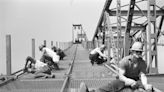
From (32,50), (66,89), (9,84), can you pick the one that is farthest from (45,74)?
(32,50)

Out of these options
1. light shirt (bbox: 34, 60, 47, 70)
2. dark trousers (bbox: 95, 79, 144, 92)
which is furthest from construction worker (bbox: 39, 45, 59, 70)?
dark trousers (bbox: 95, 79, 144, 92)

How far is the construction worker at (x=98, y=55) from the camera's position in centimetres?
1514

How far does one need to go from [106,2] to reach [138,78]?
16404mm

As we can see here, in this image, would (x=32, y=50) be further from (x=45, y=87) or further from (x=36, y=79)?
(x=45, y=87)

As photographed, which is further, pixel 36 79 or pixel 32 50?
Answer: pixel 32 50

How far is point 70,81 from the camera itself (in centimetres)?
1016

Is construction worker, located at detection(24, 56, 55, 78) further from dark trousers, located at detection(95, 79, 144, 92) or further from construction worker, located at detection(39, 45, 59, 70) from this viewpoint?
dark trousers, located at detection(95, 79, 144, 92)

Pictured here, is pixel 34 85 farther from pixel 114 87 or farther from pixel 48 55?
pixel 114 87

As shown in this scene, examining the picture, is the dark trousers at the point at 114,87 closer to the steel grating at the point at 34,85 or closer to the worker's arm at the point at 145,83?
the worker's arm at the point at 145,83

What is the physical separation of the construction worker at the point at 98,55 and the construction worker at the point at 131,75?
8.60 metres

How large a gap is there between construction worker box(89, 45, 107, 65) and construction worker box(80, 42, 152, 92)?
28.2ft

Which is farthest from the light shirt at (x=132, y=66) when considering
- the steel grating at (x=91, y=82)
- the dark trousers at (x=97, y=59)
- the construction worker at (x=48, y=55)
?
the dark trousers at (x=97, y=59)

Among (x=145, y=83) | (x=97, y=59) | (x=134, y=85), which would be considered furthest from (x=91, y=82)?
(x=97, y=59)

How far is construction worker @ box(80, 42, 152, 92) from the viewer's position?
238 inches
